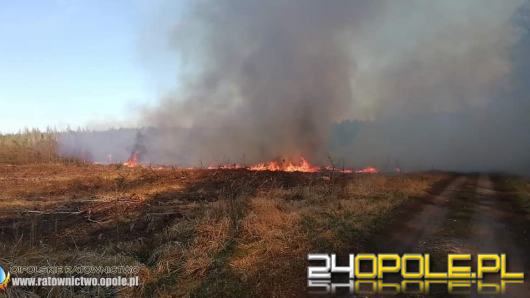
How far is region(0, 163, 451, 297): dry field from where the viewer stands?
7.95 meters

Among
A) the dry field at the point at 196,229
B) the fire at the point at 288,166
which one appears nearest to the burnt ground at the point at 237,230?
the dry field at the point at 196,229

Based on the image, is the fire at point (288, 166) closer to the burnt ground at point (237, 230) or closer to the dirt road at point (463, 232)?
the burnt ground at point (237, 230)

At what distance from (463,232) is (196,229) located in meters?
8.05

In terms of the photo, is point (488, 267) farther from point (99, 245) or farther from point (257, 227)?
point (99, 245)

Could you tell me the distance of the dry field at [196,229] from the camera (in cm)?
795

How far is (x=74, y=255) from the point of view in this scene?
8.64m

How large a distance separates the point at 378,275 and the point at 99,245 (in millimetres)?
7400

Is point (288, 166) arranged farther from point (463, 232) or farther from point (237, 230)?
point (237, 230)

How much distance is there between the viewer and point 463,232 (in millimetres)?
11617

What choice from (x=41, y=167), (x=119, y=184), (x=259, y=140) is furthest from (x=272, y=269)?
(x=41, y=167)

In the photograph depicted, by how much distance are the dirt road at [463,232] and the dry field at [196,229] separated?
0.90m

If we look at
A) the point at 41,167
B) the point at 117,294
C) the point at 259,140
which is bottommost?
the point at 117,294

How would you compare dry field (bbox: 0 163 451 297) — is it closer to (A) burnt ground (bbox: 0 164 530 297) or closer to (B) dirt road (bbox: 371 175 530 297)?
(A) burnt ground (bbox: 0 164 530 297)

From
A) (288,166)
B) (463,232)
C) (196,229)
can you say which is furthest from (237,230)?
(288,166)
